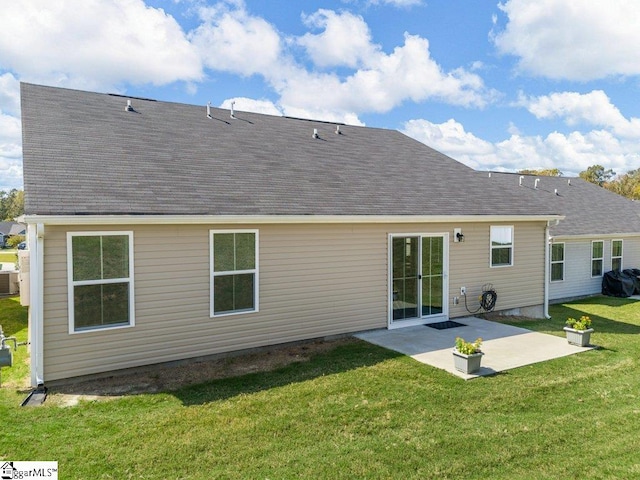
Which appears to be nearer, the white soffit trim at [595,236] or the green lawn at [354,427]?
the green lawn at [354,427]

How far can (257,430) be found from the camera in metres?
4.66

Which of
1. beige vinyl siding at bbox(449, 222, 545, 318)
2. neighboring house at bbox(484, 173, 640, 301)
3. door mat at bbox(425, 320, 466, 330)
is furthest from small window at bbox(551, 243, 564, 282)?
door mat at bbox(425, 320, 466, 330)

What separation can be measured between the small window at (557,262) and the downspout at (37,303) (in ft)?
48.9

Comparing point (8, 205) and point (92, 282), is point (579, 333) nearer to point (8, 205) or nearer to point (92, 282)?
point (92, 282)

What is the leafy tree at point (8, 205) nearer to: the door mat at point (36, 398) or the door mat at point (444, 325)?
the door mat at point (36, 398)

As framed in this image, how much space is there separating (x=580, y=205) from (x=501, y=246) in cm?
961

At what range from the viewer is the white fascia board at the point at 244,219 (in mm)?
5719

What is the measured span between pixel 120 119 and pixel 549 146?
62111 millimetres

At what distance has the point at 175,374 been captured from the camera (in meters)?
6.53

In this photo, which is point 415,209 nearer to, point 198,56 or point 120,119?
point 120,119

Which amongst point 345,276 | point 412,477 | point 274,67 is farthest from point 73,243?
point 274,67

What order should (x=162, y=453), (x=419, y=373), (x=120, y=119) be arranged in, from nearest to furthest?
(x=162, y=453), (x=419, y=373), (x=120, y=119)

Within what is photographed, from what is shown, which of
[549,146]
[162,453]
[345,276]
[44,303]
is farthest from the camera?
[549,146]
